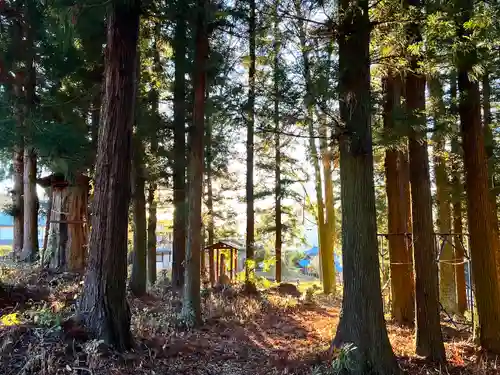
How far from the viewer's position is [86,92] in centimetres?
847

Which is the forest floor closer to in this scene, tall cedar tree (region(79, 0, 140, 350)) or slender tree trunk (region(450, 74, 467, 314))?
tall cedar tree (region(79, 0, 140, 350))

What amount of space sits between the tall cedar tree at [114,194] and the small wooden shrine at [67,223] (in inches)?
211

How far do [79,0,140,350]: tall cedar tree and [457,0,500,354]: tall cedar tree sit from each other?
4994 mm

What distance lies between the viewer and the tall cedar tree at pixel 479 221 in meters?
6.50

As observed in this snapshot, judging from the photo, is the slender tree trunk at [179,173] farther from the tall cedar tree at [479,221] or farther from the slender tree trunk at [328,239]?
the slender tree trunk at [328,239]

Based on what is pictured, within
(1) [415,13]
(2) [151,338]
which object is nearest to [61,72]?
(2) [151,338]

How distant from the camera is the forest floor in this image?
13.2 feet

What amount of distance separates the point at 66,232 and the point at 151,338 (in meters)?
5.69

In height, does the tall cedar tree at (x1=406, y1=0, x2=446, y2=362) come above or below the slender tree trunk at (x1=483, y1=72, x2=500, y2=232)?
below

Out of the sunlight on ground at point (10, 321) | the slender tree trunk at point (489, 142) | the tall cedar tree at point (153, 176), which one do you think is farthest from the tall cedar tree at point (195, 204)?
the slender tree trunk at point (489, 142)

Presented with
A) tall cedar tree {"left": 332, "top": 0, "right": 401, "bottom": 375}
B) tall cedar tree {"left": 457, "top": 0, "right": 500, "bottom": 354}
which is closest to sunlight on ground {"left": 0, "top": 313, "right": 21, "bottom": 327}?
tall cedar tree {"left": 332, "top": 0, "right": 401, "bottom": 375}

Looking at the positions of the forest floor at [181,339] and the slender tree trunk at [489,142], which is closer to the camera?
the forest floor at [181,339]

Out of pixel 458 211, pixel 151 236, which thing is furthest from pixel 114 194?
pixel 458 211

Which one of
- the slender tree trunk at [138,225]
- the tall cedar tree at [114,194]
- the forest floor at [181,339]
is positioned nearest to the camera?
the forest floor at [181,339]
